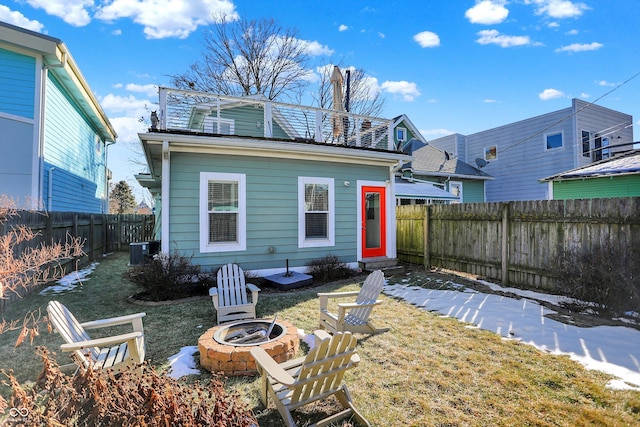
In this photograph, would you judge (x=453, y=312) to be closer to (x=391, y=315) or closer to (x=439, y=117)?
(x=391, y=315)

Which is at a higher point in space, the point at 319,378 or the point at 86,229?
the point at 86,229

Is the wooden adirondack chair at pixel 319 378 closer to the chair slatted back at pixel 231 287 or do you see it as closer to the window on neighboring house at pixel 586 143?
the chair slatted back at pixel 231 287

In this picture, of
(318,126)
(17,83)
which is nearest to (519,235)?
(318,126)

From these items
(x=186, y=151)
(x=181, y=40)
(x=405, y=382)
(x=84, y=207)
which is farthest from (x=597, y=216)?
(x=181, y=40)

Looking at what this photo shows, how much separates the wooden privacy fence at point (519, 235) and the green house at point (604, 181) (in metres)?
5.10

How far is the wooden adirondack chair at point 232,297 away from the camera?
15.9ft

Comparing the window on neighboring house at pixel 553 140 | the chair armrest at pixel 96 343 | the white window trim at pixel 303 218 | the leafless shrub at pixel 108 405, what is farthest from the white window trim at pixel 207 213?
the window on neighboring house at pixel 553 140

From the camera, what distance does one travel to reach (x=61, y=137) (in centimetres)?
987

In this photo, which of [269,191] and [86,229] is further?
[86,229]

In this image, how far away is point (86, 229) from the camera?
422 inches

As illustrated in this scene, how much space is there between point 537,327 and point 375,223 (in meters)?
5.36

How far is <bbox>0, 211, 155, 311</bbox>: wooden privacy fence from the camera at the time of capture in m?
6.07

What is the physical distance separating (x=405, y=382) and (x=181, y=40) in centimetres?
1900

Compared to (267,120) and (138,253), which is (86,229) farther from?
(267,120)
